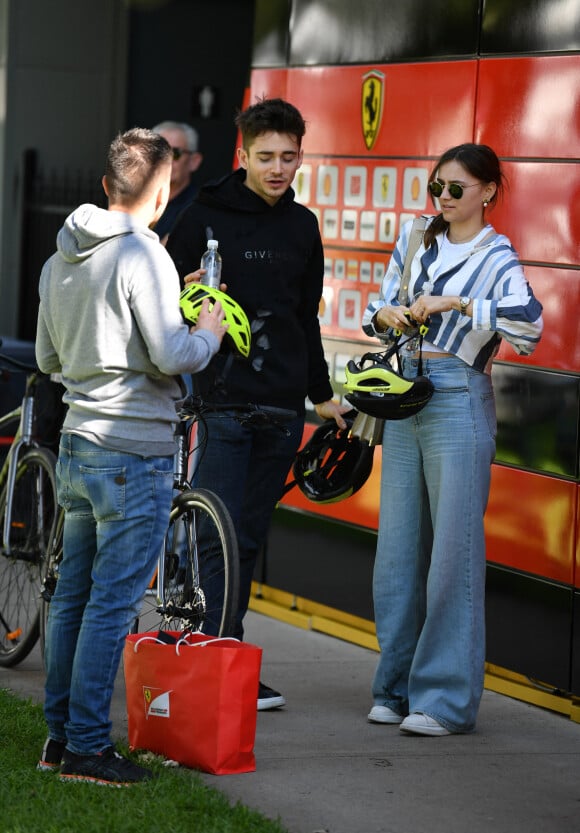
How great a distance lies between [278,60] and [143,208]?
3.10 m

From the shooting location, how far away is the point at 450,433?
219 inches

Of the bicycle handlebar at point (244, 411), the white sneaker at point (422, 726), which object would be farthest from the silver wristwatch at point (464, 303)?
the white sneaker at point (422, 726)

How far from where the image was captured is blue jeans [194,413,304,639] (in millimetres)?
5715

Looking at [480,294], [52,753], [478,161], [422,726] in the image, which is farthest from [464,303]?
[52,753]

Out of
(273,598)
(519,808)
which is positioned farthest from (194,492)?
(273,598)

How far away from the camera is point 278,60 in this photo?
762cm

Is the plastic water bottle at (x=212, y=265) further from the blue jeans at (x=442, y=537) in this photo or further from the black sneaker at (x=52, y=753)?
the black sneaker at (x=52, y=753)

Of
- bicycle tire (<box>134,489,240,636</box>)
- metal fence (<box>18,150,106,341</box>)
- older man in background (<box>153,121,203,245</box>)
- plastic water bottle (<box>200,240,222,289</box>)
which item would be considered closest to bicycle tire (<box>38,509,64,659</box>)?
bicycle tire (<box>134,489,240,636</box>)

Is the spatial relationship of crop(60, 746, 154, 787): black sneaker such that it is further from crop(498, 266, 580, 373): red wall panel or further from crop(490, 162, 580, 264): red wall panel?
crop(490, 162, 580, 264): red wall panel

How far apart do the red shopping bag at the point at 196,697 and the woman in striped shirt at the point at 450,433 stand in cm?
90

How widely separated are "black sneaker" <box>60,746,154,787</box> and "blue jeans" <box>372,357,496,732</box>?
126cm

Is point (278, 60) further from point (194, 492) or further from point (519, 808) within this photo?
point (519, 808)

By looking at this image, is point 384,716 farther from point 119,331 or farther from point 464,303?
point 119,331

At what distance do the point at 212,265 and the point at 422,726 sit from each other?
1.74 m
